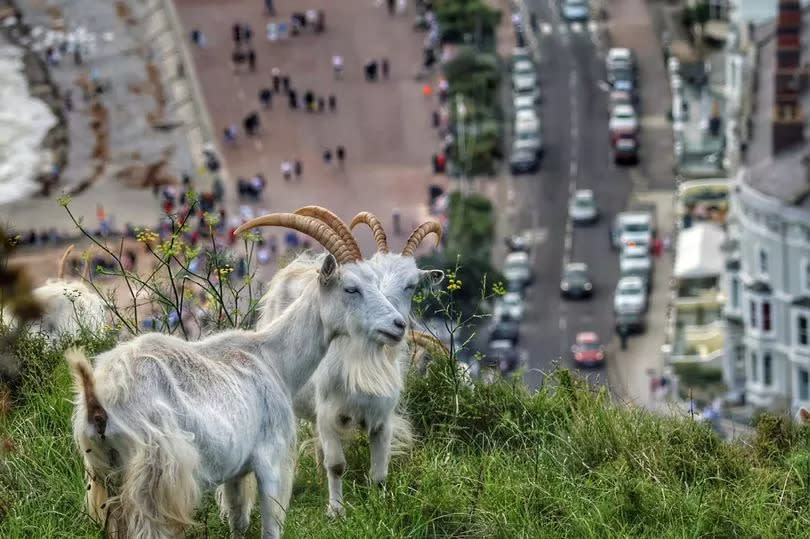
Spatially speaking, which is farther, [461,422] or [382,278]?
[461,422]

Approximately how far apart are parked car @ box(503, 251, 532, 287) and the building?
33.4 ft

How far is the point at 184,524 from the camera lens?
76.8 ft

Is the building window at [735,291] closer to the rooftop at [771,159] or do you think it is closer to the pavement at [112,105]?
the rooftop at [771,159]

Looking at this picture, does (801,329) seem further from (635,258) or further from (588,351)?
(635,258)

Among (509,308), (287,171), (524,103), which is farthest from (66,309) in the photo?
(524,103)

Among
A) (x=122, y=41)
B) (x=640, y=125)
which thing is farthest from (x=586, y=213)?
(x=122, y=41)

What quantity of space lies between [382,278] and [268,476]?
277cm

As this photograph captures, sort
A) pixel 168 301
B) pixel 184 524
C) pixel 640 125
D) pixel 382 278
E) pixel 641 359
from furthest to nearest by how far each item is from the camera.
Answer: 1. pixel 640 125
2. pixel 641 359
3. pixel 168 301
4. pixel 382 278
5. pixel 184 524

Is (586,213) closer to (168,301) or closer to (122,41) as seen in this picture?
(122,41)

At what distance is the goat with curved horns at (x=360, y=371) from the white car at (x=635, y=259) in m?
93.9

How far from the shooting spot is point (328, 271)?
25.3 meters

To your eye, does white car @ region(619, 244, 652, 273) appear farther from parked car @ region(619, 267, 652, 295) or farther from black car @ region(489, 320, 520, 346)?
black car @ region(489, 320, 520, 346)

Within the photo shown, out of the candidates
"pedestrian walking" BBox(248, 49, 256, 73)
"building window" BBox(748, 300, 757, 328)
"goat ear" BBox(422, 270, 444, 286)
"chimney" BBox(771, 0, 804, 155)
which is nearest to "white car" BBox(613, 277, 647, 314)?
"building window" BBox(748, 300, 757, 328)

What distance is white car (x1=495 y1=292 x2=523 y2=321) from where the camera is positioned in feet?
379
